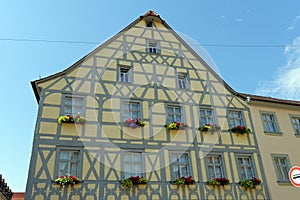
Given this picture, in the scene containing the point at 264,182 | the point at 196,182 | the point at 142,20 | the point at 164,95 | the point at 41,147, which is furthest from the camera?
the point at 142,20

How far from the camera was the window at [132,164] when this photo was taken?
458 inches

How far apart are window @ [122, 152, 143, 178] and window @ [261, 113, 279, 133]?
6934 mm

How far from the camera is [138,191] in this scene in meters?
11.2

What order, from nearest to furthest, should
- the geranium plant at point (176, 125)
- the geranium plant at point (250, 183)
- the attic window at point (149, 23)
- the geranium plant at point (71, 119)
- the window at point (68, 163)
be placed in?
the window at point (68, 163) < the geranium plant at point (71, 119) < the geranium plant at point (250, 183) < the geranium plant at point (176, 125) < the attic window at point (149, 23)

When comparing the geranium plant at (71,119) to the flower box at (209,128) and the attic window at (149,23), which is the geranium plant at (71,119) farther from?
the attic window at (149,23)

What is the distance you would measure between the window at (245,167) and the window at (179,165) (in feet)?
8.31

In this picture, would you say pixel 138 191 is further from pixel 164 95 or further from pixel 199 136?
pixel 164 95

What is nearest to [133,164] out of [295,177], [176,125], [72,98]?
[176,125]

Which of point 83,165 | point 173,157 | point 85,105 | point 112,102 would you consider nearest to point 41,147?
point 83,165

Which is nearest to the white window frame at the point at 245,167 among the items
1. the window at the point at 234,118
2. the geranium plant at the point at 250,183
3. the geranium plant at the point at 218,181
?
the geranium plant at the point at 250,183

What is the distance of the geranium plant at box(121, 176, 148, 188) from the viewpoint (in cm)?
1104

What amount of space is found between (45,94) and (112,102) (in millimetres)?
2821

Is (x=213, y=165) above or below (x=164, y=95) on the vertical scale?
below

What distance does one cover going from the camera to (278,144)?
14.3 metres
